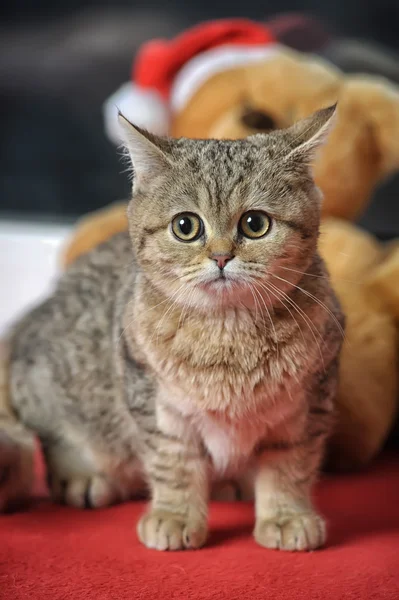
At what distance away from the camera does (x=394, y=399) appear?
155cm

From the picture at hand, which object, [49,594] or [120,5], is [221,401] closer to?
[49,594]

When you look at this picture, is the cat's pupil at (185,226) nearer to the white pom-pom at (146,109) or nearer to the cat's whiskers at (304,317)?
the cat's whiskers at (304,317)

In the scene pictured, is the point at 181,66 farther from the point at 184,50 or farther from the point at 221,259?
the point at 221,259

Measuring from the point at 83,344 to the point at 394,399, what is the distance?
655mm

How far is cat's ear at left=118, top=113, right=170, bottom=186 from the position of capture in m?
1.05

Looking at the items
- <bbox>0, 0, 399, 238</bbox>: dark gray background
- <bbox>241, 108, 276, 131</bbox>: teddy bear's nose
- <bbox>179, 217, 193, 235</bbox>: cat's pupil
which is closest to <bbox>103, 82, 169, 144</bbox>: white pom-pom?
<bbox>241, 108, 276, 131</bbox>: teddy bear's nose

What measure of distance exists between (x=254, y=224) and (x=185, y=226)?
0.31ft

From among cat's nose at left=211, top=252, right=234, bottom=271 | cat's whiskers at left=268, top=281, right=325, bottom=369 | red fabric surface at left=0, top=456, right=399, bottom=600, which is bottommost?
red fabric surface at left=0, top=456, right=399, bottom=600

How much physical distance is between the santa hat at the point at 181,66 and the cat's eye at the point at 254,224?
95 cm

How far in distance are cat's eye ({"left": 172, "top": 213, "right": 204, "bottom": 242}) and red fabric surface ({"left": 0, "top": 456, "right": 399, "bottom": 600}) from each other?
446 millimetres

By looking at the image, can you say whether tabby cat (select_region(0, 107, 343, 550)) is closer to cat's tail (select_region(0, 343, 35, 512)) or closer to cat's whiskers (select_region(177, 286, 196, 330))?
cat's whiskers (select_region(177, 286, 196, 330))

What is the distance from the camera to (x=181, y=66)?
1.96m

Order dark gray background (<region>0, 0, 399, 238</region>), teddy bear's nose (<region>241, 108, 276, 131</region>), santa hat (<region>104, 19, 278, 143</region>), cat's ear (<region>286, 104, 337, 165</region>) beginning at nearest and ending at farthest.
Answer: cat's ear (<region>286, 104, 337, 165</region>) → teddy bear's nose (<region>241, 108, 276, 131</region>) → santa hat (<region>104, 19, 278, 143</region>) → dark gray background (<region>0, 0, 399, 238</region>)

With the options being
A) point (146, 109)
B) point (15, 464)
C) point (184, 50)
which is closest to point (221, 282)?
point (15, 464)
